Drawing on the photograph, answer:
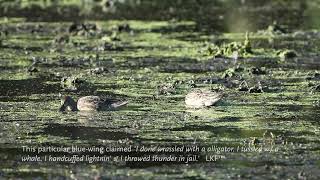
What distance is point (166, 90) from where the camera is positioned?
13.2m

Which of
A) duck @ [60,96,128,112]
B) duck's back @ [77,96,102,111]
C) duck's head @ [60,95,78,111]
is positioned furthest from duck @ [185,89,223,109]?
duck's head @ [60,95,78,111]

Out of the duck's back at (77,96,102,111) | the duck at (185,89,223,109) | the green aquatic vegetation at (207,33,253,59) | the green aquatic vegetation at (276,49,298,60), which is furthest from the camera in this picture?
the green aquatic vegetation at (207,33,253,59)

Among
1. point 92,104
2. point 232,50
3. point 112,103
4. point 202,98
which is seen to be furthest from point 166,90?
point 232,50

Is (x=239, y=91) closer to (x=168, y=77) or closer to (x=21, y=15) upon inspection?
(x=168, y=77)

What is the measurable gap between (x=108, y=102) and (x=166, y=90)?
173 cm

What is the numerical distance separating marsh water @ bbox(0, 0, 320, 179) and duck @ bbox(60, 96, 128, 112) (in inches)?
3.8

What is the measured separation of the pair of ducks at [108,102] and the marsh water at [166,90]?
0.34ft

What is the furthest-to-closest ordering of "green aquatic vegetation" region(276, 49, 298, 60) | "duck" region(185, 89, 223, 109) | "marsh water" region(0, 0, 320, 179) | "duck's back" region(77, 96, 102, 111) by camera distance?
"green aquatic vegetation" region(276, 49, 298, 60)
"duck" region(185, 89, 223, 109)
"duck's back" region(77, 96, 102, 111)
"marsh water" region(0, 0, 320, 179)

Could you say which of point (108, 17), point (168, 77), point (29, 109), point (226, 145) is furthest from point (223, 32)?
point (226, 145)

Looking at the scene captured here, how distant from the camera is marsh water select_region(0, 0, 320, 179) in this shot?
9.16 m

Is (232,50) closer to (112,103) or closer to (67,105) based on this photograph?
(112,103)

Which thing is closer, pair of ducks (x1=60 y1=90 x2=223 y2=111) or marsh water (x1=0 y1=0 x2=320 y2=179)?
marsh water (x1=0 y1=0 x2=320 y2=179)

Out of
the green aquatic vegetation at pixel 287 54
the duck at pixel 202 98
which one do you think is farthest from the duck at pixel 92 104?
the green aquatic vegetation at pixel 287 54

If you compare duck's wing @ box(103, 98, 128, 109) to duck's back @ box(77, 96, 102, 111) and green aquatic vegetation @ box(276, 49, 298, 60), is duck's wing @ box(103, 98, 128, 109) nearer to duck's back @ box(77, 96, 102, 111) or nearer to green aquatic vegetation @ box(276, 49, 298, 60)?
duck's back @ box(77, 96, 102, 111)
